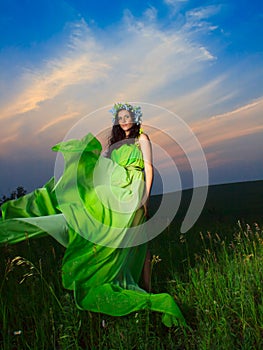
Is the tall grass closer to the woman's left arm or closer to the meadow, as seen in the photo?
the meadow

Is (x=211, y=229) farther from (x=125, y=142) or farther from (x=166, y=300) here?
(x=166, y=300)

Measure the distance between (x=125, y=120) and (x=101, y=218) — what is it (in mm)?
1248

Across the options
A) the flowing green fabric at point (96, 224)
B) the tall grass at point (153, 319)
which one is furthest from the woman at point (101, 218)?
the tall grass at point (153, 319)

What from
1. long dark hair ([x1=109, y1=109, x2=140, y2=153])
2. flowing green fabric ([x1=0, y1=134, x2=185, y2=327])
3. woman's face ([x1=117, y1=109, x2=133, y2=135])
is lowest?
flowing green fabric ([x1=0, y1=134, x2=185, y2=327])

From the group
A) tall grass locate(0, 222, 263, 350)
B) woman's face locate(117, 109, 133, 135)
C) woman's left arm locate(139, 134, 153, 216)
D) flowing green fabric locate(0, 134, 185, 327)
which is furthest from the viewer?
woman's face locate(117, 109, 133, 135)

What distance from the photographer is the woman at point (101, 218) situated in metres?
3.94

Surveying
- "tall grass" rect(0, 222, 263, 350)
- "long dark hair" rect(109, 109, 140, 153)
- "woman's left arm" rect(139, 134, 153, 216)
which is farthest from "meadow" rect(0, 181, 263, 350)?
"long dark hair" rect(109, 109, 140, 153)

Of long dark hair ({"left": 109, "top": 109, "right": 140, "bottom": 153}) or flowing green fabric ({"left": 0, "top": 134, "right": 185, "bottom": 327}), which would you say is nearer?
flowing green fabric ({"left": 0, "top": 134, "right": 185, "bottom": 327})

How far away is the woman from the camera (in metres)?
3.94

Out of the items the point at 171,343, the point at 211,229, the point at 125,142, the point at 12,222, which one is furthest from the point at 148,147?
the point at 211,229

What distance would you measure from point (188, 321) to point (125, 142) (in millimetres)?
2105

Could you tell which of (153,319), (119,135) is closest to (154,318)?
(153,319)

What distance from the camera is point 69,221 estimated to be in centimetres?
416

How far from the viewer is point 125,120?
4.91m
